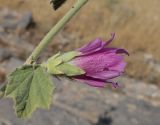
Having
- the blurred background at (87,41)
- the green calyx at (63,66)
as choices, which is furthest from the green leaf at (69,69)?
the blurred background at (87,41)

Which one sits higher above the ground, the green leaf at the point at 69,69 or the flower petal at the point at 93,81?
the green leaf at the point at 69,69

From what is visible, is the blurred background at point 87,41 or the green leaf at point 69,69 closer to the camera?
the green leaf at point 69,69

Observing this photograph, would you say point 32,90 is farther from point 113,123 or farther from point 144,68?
point 144,68

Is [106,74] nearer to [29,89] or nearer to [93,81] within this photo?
[93,81]

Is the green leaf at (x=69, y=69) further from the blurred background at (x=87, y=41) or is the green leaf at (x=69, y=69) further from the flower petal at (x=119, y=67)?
the blurred background at (x=87, y=41)

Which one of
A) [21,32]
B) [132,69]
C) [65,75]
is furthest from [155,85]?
[65,75]

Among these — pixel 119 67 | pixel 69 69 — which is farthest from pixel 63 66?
pixel 119 67
